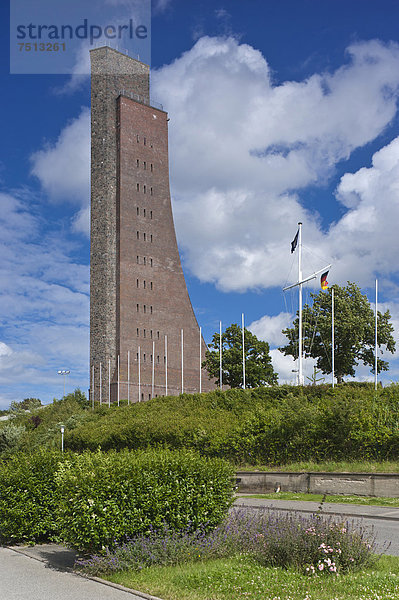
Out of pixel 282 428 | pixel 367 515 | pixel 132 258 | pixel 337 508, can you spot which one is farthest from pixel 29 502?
pixel 132 258

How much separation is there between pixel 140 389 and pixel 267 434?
4844 centimetres

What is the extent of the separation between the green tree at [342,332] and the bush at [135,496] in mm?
45470

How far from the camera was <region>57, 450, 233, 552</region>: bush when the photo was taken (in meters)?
8.84

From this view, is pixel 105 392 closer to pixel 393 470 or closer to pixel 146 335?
pixel 146 335

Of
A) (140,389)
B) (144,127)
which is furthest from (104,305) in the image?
(144,127)

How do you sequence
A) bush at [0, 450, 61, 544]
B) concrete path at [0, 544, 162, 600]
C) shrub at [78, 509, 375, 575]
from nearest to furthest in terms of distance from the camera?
concrete path at [0, 544, 162, 600] → shrub at [78, 509, 375, 575] → bush at [0, 450, 61, 544]

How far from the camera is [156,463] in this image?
31.1 ft

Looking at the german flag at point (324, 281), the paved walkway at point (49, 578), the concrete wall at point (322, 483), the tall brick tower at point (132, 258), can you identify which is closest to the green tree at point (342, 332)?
the german flag at point (324, 281)

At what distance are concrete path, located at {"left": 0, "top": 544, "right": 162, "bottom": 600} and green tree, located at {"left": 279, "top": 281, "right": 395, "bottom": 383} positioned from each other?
1803 inches

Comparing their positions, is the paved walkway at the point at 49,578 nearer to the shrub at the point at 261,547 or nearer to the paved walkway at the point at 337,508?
the shrub at the point at 261,547

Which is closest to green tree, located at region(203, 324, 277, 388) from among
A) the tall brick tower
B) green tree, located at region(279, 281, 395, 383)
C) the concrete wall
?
green tree, located at region(279, 281, 395, 383)

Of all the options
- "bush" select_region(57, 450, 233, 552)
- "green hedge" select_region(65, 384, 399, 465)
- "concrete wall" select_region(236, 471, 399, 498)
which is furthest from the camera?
"green hedge" select_region(65, 384, 399, 465)

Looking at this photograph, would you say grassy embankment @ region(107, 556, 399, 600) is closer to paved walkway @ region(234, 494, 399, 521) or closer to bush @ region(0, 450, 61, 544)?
bush @ region(0, 450, 61, 544)

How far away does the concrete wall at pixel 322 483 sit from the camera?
60.4 ft
